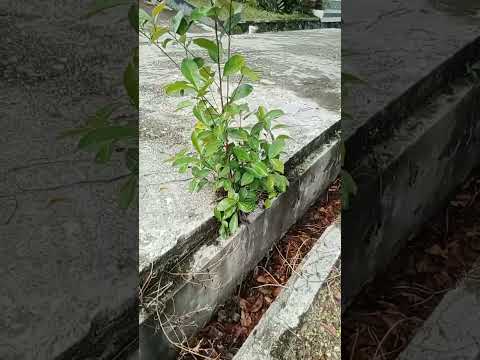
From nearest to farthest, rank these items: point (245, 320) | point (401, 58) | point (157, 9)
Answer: point (157, 9) < point (245, 320) < point (401, 58)

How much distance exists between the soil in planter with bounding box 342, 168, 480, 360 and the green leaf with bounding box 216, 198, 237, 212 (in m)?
0.43

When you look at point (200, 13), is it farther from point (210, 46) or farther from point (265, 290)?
point (265, 290)

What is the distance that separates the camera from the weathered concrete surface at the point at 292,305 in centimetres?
121

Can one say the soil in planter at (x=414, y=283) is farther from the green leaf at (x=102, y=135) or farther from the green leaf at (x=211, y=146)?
the green leaf at (x=102, y=135)

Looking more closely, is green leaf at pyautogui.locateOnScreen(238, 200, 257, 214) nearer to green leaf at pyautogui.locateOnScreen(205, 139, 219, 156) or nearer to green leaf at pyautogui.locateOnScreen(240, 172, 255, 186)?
green leaf at pyautogui.locateOnScreen(240, 172, 255, 186)

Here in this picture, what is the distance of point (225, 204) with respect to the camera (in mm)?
1289

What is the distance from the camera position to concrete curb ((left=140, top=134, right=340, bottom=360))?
1156 millimetres

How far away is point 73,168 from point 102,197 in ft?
0.53

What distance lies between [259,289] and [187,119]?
2.40 feet

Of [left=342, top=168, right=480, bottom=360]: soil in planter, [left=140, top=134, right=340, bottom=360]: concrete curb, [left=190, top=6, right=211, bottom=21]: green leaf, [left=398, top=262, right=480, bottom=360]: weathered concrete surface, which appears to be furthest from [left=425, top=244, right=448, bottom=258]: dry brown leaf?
[left=190, top=6, right=211, bottom=21]: green leaf

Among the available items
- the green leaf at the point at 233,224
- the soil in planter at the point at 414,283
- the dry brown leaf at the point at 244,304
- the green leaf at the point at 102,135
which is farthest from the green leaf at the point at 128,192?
the soil in planter at the point at 414,283

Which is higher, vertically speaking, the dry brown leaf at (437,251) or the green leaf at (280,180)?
the green leaf at (280,180)

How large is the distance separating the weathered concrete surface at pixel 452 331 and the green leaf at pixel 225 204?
592mm

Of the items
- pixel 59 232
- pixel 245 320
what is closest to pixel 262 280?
pixel 245 320
